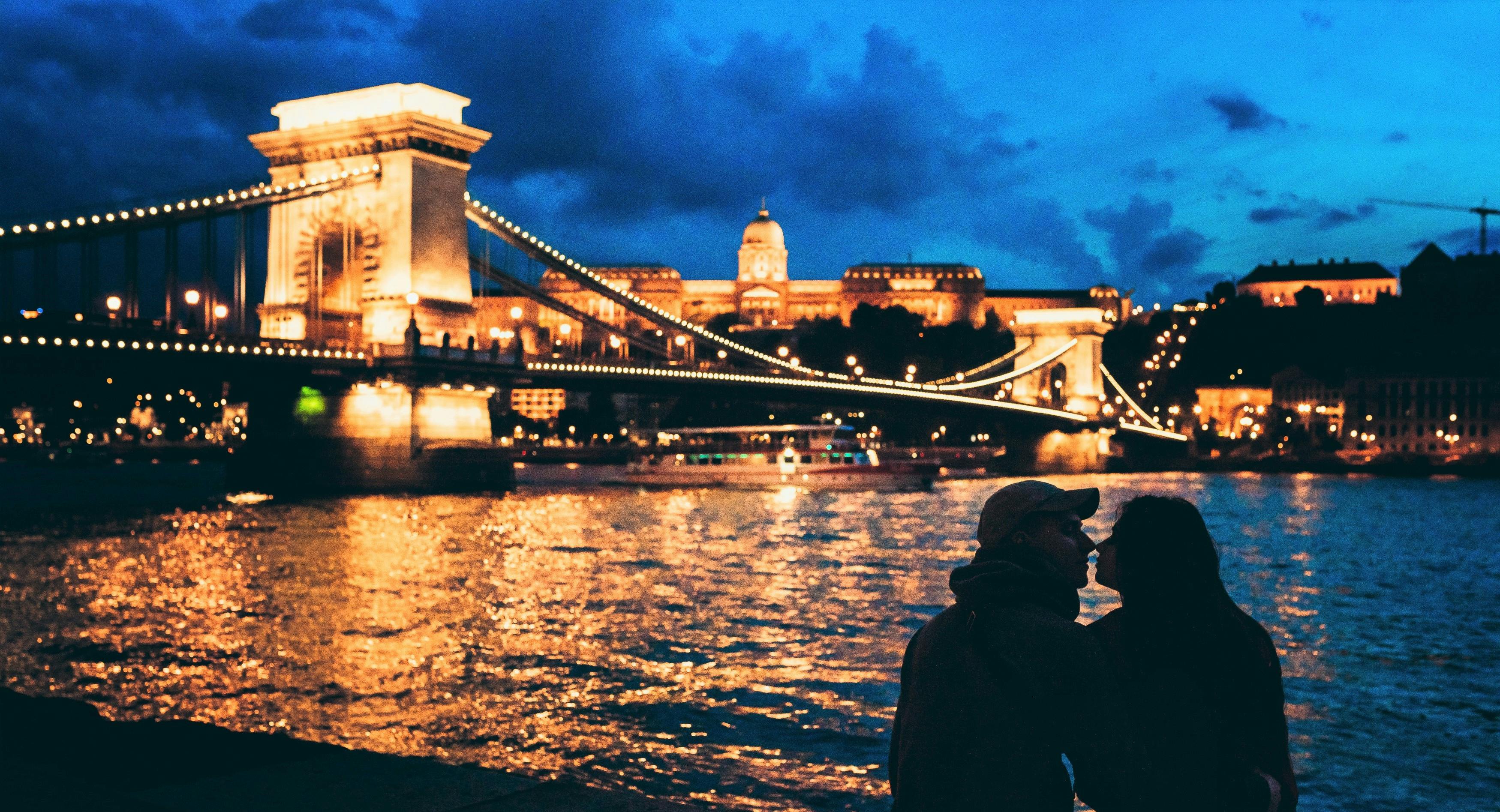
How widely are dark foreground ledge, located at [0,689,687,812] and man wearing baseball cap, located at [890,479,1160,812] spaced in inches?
66.4

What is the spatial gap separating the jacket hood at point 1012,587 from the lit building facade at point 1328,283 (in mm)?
139214

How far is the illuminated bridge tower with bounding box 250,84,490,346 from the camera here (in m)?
41.6

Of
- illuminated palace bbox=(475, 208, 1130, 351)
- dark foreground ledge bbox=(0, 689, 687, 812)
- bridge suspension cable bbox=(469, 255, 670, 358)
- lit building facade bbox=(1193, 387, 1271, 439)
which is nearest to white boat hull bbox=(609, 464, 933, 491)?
bridge suspension cable bbox=(469, 255, 670, 358)

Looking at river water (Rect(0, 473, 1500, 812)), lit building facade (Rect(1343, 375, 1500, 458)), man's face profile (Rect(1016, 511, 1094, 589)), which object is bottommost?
river water (Rect(0, 473, 1500, 812))

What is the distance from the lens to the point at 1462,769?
8.51m

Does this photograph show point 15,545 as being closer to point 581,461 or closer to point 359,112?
point 359,112

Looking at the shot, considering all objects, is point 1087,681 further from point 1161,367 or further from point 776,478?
point 1161,367

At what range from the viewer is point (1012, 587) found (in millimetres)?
2656

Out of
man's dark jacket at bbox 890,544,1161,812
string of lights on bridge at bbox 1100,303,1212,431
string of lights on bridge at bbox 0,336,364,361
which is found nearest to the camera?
man's dark jacket at bbox 890,544,1161,812

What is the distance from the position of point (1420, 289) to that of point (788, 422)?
7321 cm

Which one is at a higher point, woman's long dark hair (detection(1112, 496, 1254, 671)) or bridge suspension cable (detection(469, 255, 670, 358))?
bridge suspension cable (detection(469, 255, 670, 358))

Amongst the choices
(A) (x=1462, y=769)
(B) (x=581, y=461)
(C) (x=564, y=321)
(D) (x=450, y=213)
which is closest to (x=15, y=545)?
(D) (x=450, y=213)

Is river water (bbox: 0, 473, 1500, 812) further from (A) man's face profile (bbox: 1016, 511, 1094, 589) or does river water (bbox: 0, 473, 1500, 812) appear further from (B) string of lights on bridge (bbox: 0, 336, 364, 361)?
(A) man's face profile (bbox: 1016, 511, 1094, 589)

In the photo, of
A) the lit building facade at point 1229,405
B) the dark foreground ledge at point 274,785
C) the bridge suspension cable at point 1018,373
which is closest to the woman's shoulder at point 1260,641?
Answer: the dark foreground ledge at point 274,785
